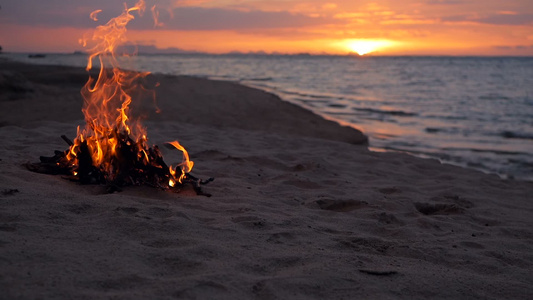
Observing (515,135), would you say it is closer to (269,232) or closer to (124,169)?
(269,232)

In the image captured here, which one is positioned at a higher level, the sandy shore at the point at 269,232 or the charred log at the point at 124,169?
the charred log at the point at 124,169

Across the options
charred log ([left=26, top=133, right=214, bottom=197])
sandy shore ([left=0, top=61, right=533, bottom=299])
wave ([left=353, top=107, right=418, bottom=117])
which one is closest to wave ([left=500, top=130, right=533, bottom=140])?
wave ([left=353, top=107, right=418, bottom=117])

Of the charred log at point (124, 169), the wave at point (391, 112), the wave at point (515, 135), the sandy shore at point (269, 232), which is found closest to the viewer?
the sandy shore at point (269, 232)

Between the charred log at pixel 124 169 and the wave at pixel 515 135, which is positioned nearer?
the charred log at pixel 124 169

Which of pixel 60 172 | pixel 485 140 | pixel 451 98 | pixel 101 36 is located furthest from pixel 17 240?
pixel 451 98

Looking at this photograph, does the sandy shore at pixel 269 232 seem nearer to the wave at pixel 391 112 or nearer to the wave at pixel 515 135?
the wave at pixel 515 135

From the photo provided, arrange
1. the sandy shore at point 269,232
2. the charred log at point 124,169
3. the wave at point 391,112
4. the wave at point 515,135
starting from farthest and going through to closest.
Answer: the wave at point 391,112, the wave at point 515,135, the charred log at point 124,169, the sandy shore at point 269,232

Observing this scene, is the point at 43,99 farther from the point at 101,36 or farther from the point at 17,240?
the point at 17,240

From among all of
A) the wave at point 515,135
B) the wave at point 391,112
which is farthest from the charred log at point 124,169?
the wave at point 391,112

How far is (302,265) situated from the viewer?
115 inches

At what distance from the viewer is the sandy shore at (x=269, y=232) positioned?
8.25 ft

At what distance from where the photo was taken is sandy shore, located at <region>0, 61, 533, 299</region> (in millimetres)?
2514

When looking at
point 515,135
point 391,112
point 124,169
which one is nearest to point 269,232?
point 124,169

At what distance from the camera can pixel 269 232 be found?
11.6 ft
